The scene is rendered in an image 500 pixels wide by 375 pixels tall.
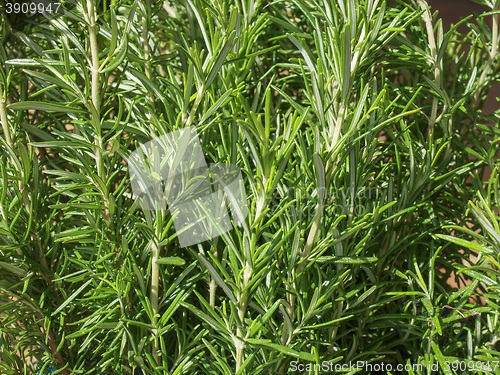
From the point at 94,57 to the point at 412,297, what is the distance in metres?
0.39

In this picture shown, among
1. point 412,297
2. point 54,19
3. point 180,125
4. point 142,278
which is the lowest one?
point 412,297

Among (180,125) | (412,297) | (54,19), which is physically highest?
(54,19)

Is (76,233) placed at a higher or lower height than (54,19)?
lower

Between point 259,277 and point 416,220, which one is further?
point 416,220

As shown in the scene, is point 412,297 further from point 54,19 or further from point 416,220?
point 54,19

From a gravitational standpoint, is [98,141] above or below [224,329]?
above

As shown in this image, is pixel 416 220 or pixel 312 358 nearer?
pixel 312 358

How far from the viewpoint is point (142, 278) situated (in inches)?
15.9

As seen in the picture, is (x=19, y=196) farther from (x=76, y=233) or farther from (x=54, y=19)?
(x=54, y=19)

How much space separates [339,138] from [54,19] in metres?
0.29

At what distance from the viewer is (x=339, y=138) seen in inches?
15.4

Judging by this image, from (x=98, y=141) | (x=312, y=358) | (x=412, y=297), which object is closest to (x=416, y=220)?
(x=412, y=297)

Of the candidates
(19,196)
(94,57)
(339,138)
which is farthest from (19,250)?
(339,138)

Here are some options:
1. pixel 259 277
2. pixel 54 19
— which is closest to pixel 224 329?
pixel 259 277
